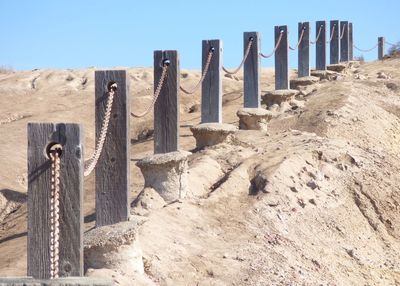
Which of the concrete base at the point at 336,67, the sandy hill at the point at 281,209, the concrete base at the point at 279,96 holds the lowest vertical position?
the sandy hill at the point at 281,209

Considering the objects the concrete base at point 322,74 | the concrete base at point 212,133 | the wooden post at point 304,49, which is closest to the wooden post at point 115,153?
the concrete base at point 212,133

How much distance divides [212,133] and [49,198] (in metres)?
5.59

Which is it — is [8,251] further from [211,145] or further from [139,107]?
[139,107]

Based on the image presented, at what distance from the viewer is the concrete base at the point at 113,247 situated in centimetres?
560

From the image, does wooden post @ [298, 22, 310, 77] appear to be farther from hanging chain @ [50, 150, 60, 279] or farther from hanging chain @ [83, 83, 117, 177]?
hanging chain @ [50, 150, 60, 279]

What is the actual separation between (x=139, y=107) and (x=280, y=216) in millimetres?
11234

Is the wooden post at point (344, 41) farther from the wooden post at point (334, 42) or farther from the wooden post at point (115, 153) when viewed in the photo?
the wooden post at point (115, 153)

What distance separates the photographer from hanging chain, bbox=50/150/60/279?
404 cm

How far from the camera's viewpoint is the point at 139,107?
61.0 feet

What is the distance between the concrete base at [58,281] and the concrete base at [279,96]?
31.2 ft

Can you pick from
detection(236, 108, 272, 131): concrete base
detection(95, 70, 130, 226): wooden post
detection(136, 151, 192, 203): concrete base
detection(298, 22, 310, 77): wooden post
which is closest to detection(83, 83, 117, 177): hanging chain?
detection(95, 70, 130, 226): wooden post

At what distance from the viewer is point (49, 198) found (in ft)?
13.5

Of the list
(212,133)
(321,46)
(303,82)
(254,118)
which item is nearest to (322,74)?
(321,46)

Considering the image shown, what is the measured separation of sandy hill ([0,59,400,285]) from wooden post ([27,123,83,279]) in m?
1.43
